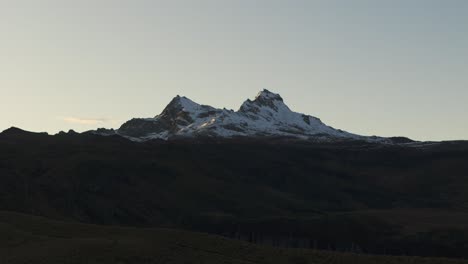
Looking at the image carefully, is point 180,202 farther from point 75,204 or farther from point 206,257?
point 206,257

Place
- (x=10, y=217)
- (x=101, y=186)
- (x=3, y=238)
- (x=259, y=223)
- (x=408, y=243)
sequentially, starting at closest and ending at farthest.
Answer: (x=3, y=238)
(x=10, y=217)
(x=408, y=243)
(x=259, y=223)
(x=101, y=186)

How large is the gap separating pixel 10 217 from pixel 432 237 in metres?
111

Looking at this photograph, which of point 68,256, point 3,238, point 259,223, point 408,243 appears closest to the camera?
point 68,256

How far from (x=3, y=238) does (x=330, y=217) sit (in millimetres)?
120427

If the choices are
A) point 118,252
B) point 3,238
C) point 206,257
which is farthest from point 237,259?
point 3,238

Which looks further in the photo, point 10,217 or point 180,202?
point 180,202

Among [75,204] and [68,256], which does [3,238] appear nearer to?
[68,256]

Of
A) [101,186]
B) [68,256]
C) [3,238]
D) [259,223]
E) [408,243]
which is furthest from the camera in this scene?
[101,186]

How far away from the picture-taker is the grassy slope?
64938 millimetres

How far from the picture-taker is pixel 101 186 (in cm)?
19025

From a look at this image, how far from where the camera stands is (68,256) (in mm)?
64312

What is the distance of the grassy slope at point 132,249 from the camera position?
64938mm

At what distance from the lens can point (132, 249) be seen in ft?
223

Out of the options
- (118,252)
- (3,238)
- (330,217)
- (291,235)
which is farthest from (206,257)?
(330,217)
